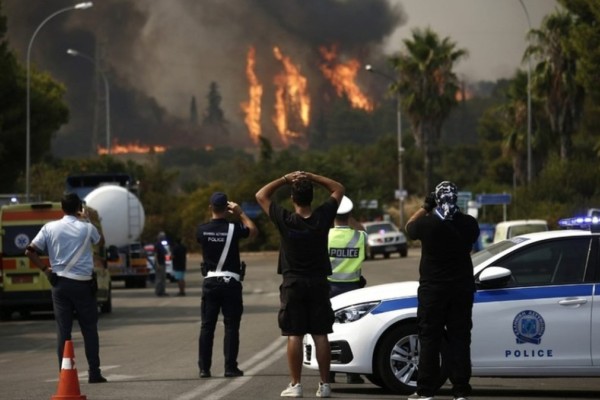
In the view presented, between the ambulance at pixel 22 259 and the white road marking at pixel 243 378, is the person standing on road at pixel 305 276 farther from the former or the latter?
the ambulance at pixel 22 259

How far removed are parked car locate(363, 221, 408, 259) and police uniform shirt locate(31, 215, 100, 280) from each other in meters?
46.4

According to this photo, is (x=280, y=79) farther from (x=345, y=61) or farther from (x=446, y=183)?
(x=446, y=183)

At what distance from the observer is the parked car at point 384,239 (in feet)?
201

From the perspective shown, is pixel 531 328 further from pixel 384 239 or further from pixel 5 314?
pixel 384 239

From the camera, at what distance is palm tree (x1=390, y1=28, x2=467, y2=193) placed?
75375 millimetres

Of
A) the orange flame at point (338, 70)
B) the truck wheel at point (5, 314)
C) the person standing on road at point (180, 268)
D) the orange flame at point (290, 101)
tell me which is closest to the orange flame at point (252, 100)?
the orange flame at point (290, 101)

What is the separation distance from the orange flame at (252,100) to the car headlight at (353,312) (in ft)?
415

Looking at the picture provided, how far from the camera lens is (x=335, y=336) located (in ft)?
45.0

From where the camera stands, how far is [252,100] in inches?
5551

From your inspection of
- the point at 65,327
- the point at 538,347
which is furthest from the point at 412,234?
the point at 65,327

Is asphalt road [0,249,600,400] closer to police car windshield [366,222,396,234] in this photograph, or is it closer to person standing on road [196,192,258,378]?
person standing on road [196,192,258,378]

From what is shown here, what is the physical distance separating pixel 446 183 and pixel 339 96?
136 meters

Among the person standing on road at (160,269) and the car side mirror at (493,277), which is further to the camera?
the person standing on road at (160,269)

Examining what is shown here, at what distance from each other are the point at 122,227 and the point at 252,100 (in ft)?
320
